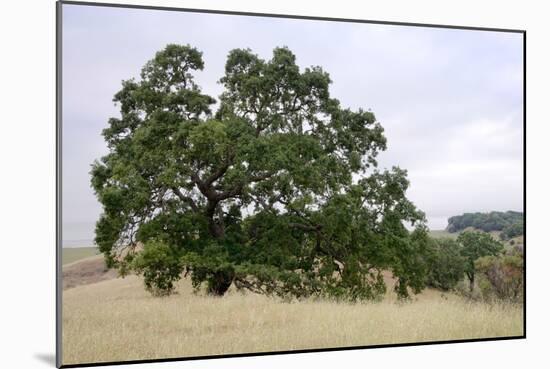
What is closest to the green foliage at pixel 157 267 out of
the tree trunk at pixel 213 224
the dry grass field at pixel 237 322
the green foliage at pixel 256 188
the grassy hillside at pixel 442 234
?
the green foliage at pixel 256 188

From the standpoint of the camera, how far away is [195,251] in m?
9.55

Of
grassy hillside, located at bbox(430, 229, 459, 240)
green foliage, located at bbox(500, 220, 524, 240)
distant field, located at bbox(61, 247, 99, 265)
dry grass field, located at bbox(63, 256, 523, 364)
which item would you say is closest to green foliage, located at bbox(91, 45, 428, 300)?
grassy hillside, located at bbox(430, 229, 459, 240)

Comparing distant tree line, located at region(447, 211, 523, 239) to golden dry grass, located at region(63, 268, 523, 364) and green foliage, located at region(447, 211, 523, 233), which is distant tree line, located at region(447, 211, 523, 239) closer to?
green foliage, located at region(447, 211, 523, 233)

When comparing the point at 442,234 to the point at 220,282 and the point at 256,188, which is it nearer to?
the point at 256,188

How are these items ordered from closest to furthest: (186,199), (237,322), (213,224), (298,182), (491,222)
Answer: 1. (237,322)
2. (186,199)
3. (298,182)
4. (213,224)
5. (491,222)

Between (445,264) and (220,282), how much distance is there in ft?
9.27

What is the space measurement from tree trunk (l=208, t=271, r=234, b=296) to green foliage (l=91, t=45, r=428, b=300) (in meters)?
0.01

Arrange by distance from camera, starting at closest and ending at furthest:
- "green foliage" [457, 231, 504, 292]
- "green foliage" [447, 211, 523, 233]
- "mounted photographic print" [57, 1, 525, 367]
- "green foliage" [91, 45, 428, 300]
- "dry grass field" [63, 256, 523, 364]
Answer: "dry grass field" [63, 256, 523, 364], "mounted photographic print" [57, 1, 525, 367], "green foliage" [91, 45, 428, 300], "green foliage" [447, 211, 523, 233], "green foliage" [457, 231, 504, 292]

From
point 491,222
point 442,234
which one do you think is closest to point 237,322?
point 442,234

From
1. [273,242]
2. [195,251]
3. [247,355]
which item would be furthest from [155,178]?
[247,355]

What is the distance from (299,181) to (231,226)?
98 centimetres

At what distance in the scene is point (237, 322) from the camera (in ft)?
28.5

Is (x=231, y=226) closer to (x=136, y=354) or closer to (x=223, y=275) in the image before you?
(x=223, y=275)

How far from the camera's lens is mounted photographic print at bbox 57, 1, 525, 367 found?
8695 millimetres
